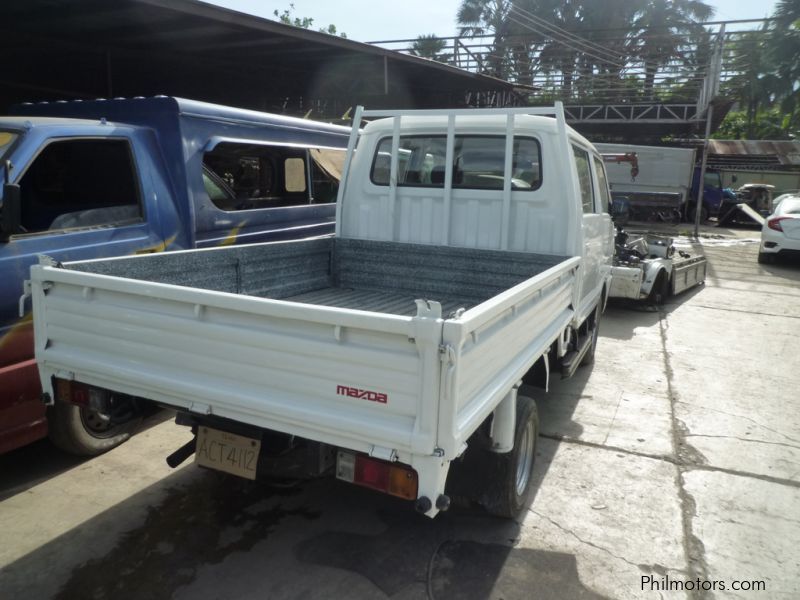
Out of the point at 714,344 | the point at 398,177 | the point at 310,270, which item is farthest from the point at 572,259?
the point at 714,344

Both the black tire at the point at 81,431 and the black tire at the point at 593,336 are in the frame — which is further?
the black tire at the point at 593,336

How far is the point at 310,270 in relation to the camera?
15.0 ft

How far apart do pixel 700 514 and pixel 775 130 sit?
40878 millimetres

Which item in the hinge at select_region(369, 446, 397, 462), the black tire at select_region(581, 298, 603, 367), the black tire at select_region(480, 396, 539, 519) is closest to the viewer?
the hinge at select_region(369, 446, 397, 462)

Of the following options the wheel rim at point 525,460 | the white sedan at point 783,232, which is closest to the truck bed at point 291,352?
the wheel rim at point 525,460

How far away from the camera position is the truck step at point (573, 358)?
432 centimetres

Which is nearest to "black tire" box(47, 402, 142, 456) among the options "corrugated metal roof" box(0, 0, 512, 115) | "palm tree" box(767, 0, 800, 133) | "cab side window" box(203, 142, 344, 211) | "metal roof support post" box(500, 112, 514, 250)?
"cab side window" box(203, 142, 344, 211)

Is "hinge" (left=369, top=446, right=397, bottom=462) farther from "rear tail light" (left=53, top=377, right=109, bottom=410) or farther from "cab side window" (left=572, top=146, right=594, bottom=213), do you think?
"cab side window" (left=572, top=146, right=594, bottom=213)

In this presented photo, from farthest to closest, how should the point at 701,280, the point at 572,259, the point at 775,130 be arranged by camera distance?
the point at 775,130, the point at 701,280, the point at 572,259

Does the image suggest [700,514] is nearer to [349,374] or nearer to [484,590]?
[484,590]

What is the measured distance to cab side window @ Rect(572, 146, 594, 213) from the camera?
4.75 meters

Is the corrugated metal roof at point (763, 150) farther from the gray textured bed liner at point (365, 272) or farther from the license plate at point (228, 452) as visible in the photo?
the license plate at point (228, 452)

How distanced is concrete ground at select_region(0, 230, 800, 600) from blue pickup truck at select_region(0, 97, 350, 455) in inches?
18.9

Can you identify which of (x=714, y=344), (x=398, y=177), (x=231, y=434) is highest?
(x=398, y=177)
